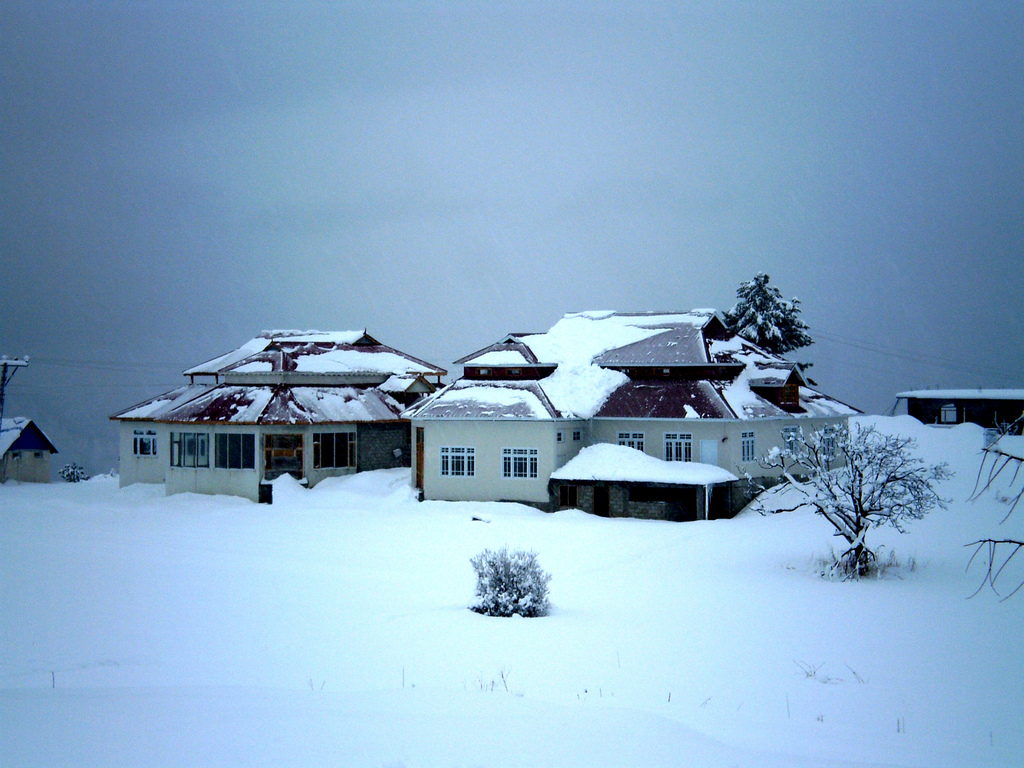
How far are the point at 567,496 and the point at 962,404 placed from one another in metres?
38.9

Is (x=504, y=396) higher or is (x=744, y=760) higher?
(x=504, y=396)

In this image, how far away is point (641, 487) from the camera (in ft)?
109

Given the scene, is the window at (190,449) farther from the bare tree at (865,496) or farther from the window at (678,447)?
the bare tree at (865,496)

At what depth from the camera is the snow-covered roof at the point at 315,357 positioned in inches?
1668

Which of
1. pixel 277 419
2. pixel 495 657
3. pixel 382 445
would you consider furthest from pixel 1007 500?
pixel 277 419

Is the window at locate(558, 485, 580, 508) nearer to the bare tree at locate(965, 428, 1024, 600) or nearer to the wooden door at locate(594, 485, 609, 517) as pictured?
the wooden door at locate(594, 485, 609, 517)

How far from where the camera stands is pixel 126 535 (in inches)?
1077

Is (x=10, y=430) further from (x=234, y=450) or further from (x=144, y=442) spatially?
(x=234, y=450)

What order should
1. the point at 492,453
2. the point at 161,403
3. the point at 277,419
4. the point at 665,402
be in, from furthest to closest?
1. the point at 161,403
2. the point at 277,419
3. the point at 665,402
4. the point at 492,453

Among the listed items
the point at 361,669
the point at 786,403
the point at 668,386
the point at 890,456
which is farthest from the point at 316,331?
the point at 361,669

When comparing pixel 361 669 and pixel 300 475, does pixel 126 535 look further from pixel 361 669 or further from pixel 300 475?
pixel 361 669

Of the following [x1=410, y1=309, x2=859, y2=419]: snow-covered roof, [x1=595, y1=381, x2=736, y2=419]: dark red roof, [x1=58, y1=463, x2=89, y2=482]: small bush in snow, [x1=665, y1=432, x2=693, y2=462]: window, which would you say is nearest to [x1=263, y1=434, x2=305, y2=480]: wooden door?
[x1=410, y1=309, x2=859, y2=419]: snow-covered roof

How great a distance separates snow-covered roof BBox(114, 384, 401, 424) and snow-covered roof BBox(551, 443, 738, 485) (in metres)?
10.8

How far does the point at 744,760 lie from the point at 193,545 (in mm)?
20567
